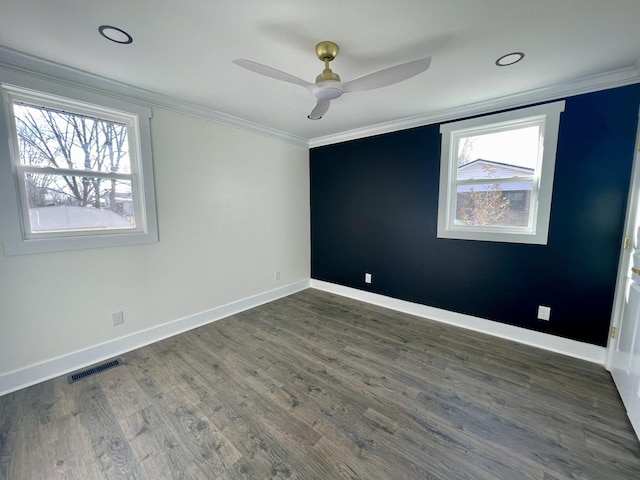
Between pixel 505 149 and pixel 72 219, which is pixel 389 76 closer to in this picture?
pixel 505 149

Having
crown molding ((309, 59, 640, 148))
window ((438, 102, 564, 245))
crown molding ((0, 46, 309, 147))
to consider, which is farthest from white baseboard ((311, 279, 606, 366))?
crown molding ((0, 46, 309, 147))

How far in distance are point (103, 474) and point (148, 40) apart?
2.52 m

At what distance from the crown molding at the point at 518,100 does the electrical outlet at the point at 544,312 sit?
6.31ft

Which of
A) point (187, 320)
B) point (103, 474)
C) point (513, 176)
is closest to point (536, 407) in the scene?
point (513, 176)

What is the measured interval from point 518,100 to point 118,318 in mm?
4297

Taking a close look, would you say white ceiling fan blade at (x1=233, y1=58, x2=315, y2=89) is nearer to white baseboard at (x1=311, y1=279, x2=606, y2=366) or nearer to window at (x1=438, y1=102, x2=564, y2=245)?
window at (x1=438, y1=102, x2=564, y2=245)

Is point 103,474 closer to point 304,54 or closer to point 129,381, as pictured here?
point 129,381

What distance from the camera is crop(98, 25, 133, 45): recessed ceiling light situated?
61.3 inches

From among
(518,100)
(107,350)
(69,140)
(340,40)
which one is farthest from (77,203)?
(518,100)

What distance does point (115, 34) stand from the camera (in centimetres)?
162

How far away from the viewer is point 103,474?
1.33 m

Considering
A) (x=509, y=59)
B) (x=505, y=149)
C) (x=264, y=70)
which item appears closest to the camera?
(x=264, y=70)

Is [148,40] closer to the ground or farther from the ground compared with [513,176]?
farther from the ground

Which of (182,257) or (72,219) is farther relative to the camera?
(182,257)
